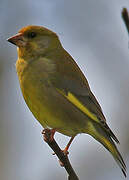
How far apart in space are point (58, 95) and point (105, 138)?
0.64m

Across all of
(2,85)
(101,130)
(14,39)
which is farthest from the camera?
(2,85)

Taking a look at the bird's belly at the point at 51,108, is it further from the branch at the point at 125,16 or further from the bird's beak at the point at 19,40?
the branch at the point at 125,16

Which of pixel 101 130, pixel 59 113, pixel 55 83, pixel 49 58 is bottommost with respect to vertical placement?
pixel 101 130

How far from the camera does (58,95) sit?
4023 millimetres

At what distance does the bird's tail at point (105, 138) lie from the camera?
374 cm

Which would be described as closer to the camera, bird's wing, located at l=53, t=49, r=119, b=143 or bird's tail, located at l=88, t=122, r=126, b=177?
bird's tail, located at l=88, t=122, r=126, b=177

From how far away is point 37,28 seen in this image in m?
4.51

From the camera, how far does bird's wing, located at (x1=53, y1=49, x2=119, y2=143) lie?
4.04 meters

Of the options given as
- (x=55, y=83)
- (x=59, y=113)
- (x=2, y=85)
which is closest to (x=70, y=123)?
(x=59, y=113)

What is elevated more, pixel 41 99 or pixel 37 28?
pixel 37 28

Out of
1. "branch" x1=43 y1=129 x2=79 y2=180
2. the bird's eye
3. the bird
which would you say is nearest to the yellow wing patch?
the bird

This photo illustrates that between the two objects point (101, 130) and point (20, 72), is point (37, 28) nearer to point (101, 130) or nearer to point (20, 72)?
point (20, 72)

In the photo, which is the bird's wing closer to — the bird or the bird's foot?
the bird

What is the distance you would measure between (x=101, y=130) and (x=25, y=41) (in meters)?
1.29
